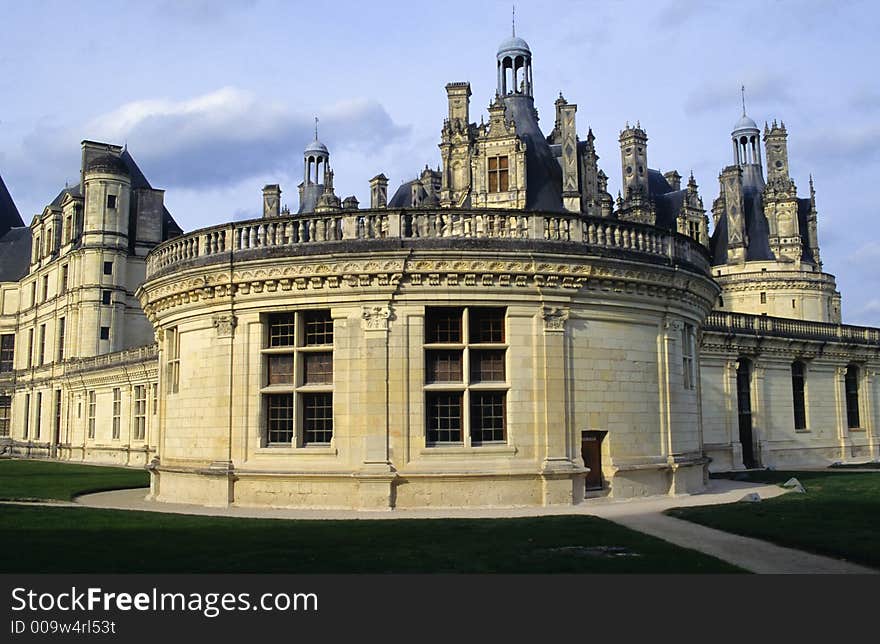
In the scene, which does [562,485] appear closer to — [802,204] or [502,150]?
[502,150]

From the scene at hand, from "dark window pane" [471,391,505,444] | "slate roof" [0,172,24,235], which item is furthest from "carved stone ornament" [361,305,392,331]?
"slate roof" [0,172,24,235]

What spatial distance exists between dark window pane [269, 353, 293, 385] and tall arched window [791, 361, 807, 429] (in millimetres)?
32100

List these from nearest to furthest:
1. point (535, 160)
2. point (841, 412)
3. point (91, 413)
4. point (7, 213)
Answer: point (841, 412) → point (535, 160) → point (91, 413) → point (7, 213)

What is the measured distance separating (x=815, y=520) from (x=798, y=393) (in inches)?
1176

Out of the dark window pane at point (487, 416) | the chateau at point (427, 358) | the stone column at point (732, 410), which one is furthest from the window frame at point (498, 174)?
the dark window pane at point (487, 416)

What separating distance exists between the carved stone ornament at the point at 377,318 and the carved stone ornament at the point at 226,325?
11.7 ft

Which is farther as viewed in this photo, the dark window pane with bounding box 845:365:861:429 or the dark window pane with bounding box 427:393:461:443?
the dark window pane with bounding box 845:365:861:429

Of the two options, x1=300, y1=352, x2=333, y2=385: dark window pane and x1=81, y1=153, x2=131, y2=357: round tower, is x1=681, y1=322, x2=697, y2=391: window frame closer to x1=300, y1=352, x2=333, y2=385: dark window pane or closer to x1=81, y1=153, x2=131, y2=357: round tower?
x1=300, y1=352, x2=333, y2=385: dark window pane

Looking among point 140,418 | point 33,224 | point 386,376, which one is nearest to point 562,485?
point 386,376

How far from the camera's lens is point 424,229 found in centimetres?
1888

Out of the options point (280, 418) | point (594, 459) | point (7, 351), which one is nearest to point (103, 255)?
point (7, 351)

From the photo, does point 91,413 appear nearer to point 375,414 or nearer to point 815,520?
point 375,414

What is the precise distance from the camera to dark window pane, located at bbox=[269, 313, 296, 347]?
65.4 feet

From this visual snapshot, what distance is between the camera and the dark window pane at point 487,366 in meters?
19.2
